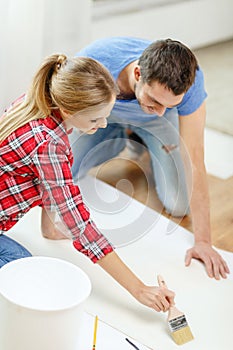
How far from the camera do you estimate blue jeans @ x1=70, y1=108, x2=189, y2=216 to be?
178 cm

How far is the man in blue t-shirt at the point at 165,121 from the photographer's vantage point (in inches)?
58.2

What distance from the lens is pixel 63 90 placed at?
135 centimetres

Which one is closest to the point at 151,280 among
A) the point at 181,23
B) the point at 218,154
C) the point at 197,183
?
the point at 197,183

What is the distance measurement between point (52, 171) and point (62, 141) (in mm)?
76

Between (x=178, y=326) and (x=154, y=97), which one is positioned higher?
(x=154, y=97)

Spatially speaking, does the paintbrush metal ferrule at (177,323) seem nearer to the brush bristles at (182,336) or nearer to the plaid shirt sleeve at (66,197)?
the brush bristles at (182,336)

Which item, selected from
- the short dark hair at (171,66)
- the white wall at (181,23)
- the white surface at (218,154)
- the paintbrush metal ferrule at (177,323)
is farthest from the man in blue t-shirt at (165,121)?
the white wall at (181,23)

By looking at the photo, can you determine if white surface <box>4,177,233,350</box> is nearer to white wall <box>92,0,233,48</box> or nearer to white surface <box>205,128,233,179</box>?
white surface <box>205,128,233,179</box>

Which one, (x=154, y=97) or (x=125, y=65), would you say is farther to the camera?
(x=125, y=65)

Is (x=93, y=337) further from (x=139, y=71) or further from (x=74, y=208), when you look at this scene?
(x=139, y=71)

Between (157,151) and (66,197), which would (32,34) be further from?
(66,197)

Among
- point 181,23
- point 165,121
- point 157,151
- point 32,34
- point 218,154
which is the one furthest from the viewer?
point 181,23

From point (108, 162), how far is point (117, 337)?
0.69 metres

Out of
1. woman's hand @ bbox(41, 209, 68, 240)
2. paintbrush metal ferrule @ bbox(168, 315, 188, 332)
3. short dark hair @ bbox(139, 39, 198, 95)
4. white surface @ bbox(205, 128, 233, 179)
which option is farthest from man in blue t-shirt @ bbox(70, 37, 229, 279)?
white surface @ bbox(205, 128, 233, 179)
